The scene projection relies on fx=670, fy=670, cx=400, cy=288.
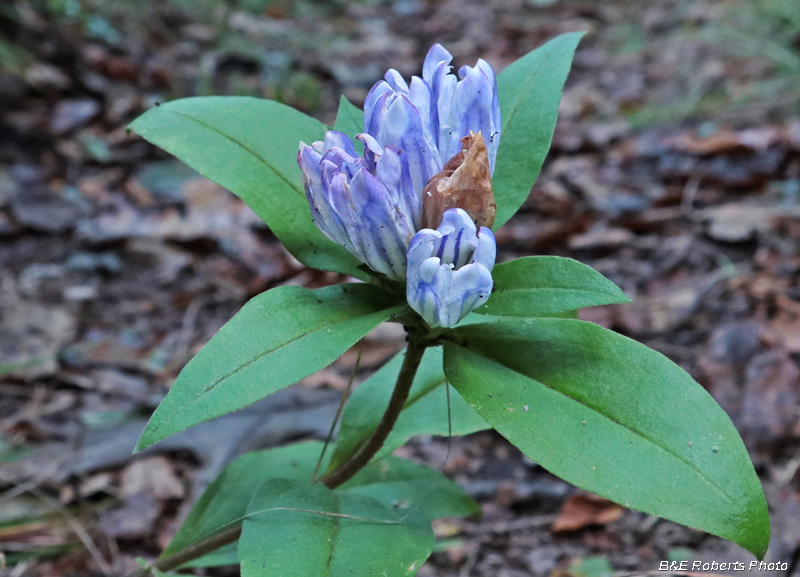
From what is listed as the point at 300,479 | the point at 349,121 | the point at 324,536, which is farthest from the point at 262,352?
the point at 300,479

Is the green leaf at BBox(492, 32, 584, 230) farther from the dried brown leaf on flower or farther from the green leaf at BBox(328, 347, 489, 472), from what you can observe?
the green leaf at BBox(328, 347, 489, 472)

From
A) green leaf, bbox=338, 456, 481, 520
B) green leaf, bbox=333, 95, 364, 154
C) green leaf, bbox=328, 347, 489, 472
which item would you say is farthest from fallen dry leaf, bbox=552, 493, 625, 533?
green leaf, bbox=333, 95, 364, 154

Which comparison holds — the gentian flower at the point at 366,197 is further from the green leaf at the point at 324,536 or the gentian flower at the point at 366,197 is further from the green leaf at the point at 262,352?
the green leaf at the point at 324,536

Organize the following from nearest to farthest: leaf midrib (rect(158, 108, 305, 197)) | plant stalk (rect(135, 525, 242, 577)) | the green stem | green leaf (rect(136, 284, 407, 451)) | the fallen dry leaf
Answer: green leaf (rect(136, 284, 407, 451)) → the green stem → leaf midrib (rect(158, 108, 305, 197)) → plant stalk (rect(135, 525, 242, 577)) → the fallen dry leaf

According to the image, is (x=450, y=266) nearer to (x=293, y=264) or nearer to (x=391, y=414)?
(x=391, y=414)

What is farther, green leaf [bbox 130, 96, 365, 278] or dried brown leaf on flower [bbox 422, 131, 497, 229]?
green leaf [bbox 130, 96, 365, 278]
